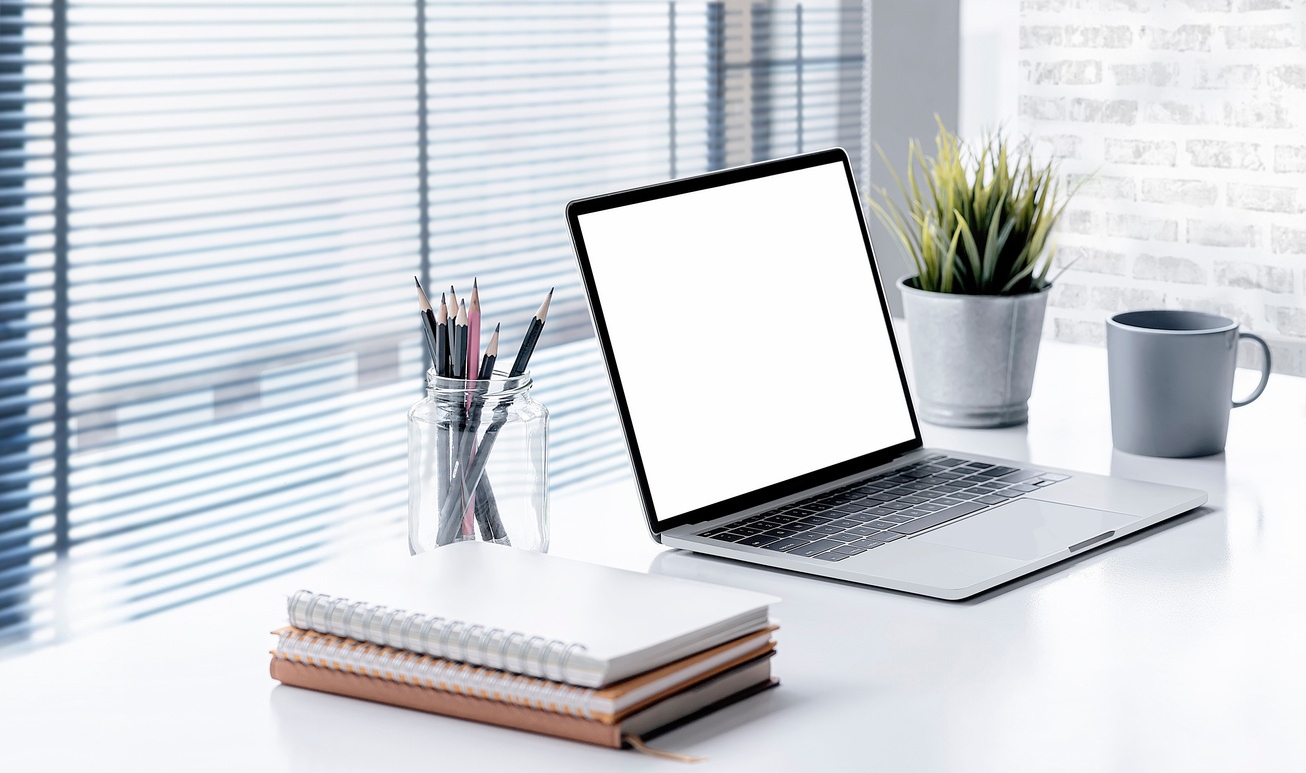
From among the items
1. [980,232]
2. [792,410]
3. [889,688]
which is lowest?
[889,688]

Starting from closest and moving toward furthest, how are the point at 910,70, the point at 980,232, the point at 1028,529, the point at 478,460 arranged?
the point at 478,460, the point at 1028,529, the point at 980,232, the point at 910,70

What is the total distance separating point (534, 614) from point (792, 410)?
40 centimetres

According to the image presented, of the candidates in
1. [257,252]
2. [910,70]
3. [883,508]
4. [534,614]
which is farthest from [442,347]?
[257,252]

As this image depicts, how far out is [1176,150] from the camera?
117 inches

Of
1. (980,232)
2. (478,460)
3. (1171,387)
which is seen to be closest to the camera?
(478,460)

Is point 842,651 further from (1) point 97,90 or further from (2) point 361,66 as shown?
(2) point 361,66

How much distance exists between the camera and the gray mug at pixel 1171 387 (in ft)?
3.59

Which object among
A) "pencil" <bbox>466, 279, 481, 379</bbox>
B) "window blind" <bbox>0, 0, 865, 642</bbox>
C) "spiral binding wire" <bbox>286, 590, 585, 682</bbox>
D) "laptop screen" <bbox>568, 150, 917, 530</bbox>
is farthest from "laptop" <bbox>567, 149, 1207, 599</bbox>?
"window blind" <bbox>0, 0, 865, 642</bbox>

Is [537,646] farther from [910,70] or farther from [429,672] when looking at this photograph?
[910,70]

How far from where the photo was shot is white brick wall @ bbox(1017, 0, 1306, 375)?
281 cm

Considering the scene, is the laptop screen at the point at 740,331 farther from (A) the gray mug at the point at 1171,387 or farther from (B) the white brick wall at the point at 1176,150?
(B) the white brick wall at the point at 1176,150

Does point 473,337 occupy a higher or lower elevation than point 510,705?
higher

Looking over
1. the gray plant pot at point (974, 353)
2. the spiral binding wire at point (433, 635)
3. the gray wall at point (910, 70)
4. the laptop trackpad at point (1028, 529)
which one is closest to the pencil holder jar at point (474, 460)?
the spiral binding wire at point (433, 635)

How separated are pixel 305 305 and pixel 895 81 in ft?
4.49
